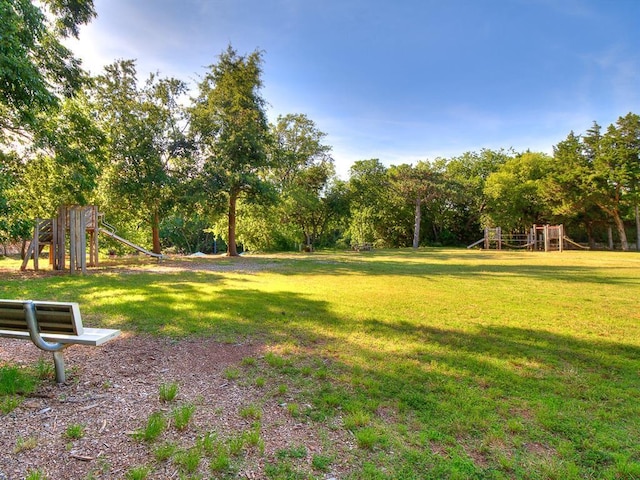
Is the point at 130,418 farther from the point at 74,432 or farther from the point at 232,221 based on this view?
the point at 232,221

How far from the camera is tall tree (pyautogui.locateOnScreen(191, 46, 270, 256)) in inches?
790

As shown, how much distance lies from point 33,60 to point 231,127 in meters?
10.3

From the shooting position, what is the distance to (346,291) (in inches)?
343

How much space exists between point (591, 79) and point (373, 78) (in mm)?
11816

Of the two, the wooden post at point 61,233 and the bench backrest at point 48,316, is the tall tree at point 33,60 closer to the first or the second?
the wooden post at point 61,233

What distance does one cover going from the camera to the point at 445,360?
13.6 ft

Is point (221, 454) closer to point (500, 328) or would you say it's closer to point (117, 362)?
point (117, 362)

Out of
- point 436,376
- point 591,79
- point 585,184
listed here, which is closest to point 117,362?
point 436,376

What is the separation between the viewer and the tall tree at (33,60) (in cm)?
840

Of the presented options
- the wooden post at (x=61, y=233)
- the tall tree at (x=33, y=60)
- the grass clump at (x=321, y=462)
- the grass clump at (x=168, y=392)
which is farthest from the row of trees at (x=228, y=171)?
the grass clump at (x=321, y=462)

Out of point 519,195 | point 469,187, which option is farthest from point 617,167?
point 469,187

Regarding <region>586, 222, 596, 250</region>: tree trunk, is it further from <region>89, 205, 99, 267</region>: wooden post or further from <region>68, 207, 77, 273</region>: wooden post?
<region>68, 207, 77, 273</region>: wooden post

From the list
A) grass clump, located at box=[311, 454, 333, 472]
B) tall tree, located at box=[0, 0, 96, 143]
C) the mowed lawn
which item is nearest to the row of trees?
tall tree, located at box=[0, 0, 96, 143]

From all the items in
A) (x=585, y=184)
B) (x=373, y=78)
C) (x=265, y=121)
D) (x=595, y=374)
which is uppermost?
(x=373, y=78)
